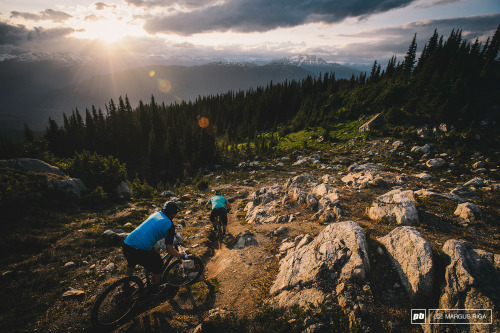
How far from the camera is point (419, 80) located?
41.5 metres

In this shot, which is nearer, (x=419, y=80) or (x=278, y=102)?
(x=419, y=80)

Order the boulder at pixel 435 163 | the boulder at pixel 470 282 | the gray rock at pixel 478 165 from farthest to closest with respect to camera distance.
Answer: the boulder at pixel 435 163, the gray rock at pixel 478 165, the boulder at pixel 470 282

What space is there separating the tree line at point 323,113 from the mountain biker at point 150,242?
33.0 m

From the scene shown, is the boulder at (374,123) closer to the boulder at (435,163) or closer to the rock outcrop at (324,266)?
the boulder at (435,163)

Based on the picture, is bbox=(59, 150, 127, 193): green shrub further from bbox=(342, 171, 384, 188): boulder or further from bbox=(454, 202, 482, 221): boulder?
bbox=(454, 202, 482, 221): boulder

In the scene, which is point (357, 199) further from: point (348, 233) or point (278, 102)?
point (278, 102)

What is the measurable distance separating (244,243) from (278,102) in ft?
247

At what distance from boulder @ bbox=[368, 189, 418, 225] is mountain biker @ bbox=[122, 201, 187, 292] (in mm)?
8539

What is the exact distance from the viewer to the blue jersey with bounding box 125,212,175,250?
582 cm

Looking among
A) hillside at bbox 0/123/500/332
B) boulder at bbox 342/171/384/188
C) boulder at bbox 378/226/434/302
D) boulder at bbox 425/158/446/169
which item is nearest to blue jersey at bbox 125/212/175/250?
hillside at bbox 0/123/500/332

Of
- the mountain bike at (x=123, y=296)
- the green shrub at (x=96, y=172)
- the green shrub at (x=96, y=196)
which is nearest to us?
the mountain bike at (x=123, y=296)

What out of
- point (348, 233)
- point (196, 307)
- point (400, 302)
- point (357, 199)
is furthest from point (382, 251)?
point (196, 307)

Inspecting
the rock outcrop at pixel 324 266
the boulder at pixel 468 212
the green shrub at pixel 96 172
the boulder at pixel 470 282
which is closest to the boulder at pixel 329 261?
the rock outcrop at pixel 324 266

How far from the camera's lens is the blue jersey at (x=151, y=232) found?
19.1 feet
